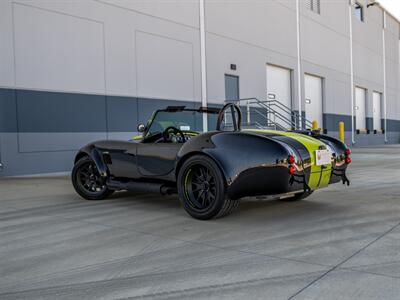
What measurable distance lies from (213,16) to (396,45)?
80.9ft

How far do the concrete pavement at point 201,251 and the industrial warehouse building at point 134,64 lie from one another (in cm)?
489

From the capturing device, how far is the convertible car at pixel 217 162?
148 inches

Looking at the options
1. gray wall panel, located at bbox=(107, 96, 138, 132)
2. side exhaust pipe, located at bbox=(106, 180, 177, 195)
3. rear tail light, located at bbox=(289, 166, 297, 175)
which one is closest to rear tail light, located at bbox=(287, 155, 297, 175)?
rear tail light, located at bbox=(289, 166, 297, 175)

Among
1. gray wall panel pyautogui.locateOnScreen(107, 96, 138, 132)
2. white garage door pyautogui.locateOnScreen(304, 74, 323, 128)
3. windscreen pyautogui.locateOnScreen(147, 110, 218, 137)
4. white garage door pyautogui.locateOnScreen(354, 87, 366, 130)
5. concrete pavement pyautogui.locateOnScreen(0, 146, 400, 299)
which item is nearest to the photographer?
concrete pavement pyautogui.locateOnScreen(0, 146, 400, 299)

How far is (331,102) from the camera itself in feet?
74.4

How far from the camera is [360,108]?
27078 mm

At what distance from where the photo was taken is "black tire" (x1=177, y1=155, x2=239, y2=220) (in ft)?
12.6

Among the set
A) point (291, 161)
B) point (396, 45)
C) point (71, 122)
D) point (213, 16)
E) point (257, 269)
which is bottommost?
point (257, 269)

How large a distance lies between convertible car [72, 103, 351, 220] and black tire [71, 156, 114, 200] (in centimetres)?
26

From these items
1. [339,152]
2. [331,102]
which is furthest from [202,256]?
[331,102]

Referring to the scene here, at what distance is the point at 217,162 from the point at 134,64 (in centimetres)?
848

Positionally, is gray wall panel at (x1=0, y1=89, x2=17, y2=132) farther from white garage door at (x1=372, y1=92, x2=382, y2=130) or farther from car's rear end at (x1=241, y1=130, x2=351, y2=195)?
Answer: white garage door at (x1=372, y1=92, x2=382, y2=130)

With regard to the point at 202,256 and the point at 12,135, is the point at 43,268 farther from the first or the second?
the point at 12,135

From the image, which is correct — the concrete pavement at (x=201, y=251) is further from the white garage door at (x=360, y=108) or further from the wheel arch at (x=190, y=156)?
the white garage door at (x=360, y=108)
